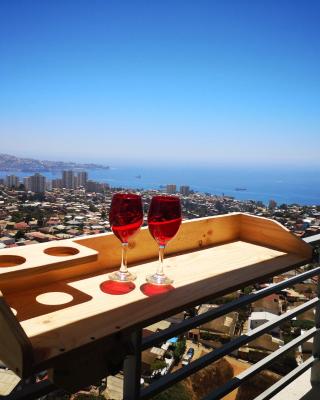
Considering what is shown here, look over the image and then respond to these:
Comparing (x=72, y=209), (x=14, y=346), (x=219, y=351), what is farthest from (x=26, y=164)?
(x=14, y=346)

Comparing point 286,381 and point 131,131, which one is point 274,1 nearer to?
point 286,381

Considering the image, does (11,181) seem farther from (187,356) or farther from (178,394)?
(178,394)

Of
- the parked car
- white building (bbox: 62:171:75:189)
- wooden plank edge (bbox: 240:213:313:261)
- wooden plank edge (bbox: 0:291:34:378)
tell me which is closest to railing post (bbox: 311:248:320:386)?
wooden plank edge (bbox: 240:213:313:261)

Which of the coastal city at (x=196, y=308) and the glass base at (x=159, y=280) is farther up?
the glass base at (x=159, y=280)

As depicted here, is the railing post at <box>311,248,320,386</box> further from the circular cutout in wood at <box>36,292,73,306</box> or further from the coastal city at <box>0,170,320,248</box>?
the circular cutout in wood at <box>36,292,73,306</box>

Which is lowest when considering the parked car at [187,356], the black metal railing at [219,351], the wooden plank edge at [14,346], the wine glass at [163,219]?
the parked car at [187,356]

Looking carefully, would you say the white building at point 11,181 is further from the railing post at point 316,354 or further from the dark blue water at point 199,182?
the railing post at point 316,354

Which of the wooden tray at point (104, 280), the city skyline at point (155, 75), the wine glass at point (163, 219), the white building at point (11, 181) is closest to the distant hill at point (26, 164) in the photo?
the white building at point (11, 181)

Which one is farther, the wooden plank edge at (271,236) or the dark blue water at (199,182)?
the dark blue water at (199,182)
